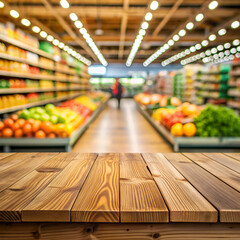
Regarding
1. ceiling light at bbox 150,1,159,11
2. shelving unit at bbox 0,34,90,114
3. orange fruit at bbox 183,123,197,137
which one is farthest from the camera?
shelving unit at bbox 0,34,90,114

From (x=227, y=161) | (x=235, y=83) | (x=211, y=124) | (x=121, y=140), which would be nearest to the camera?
(x=227, y=161)

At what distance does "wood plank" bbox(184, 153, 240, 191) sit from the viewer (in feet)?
3.94

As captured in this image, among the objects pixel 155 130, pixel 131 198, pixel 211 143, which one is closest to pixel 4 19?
pixel 155 130

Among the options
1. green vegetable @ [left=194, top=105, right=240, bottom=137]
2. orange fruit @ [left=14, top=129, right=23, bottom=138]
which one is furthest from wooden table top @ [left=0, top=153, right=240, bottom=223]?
orange fruit @ [left=14, top=129, right=23, bottom=138]

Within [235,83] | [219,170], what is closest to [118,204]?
[219,170]

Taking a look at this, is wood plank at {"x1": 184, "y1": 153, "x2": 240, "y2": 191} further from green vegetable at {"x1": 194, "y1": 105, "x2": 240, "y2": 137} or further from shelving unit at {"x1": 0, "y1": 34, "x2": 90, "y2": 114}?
shelving unit at {"x1": 0, "y1": 34, "x2": 90, "y2": 114}

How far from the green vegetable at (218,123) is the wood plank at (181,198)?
→ 10.4 feet

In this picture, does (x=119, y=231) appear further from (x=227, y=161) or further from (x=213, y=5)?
(x=213, y=5)

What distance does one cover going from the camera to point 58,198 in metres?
1.02

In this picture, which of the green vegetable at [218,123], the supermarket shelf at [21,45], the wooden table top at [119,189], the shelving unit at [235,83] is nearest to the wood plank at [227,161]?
the wooden table top at [119,189]

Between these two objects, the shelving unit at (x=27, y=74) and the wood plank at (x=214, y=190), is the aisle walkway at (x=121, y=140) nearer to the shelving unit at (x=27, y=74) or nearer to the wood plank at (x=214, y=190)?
the shelving unit at (x=27, y=74)

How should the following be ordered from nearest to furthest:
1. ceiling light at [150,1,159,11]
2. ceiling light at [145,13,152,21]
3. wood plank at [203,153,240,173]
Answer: wood plank at [203,153,240,173], ceiling light at [150,1,159,11], ceiling light at [145,13,152,21]

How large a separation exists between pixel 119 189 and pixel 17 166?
2.08 feet

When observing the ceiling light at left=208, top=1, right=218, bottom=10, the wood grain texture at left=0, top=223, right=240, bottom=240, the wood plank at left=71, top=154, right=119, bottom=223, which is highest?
the ceiling light at left=208, top=1, right=218, bottom=10
